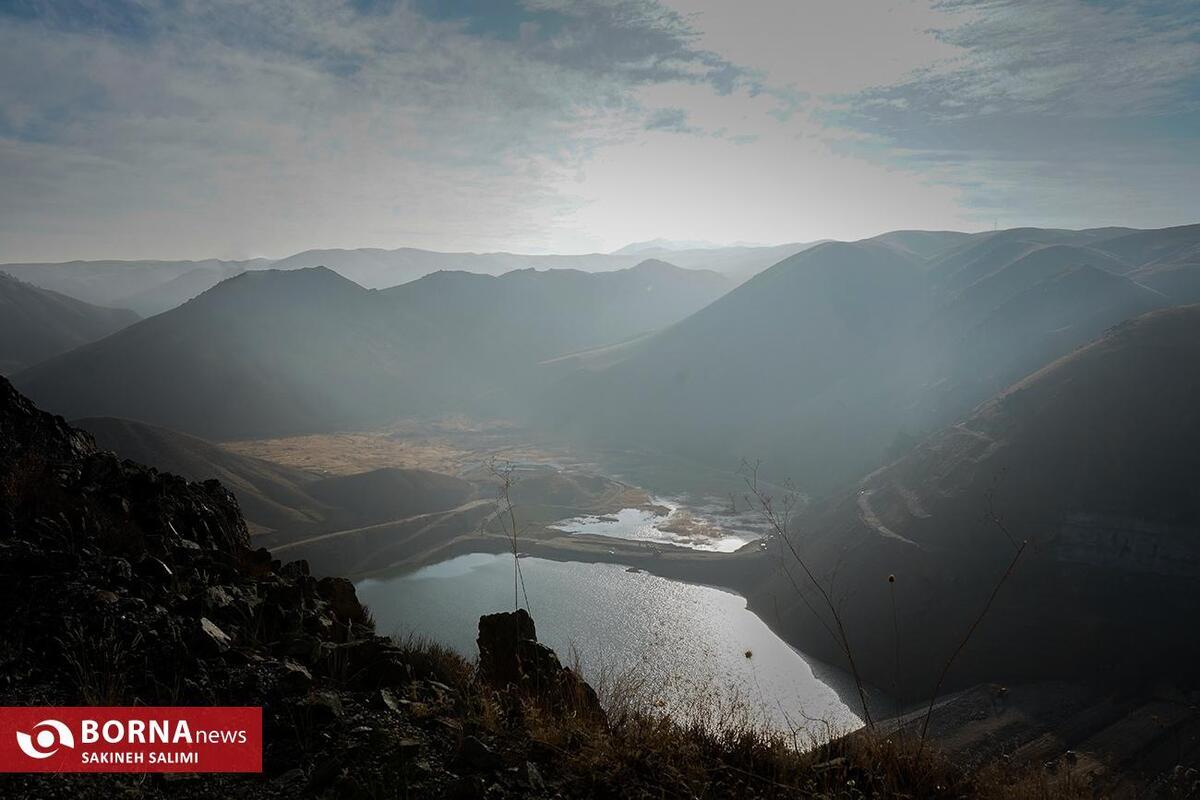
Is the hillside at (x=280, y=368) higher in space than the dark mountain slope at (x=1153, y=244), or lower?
lower

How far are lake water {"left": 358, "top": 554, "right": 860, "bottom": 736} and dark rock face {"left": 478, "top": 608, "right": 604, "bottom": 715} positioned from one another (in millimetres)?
24873

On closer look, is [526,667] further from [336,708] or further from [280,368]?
[280,368]

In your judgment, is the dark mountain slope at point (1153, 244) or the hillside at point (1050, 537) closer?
the hillside at point (1050, 537)

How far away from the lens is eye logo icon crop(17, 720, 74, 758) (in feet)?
13.9

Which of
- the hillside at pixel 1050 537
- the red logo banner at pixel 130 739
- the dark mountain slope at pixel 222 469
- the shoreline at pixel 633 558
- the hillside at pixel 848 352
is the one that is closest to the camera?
the red logo banner at pixel 130 739

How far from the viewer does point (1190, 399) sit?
1919 inches

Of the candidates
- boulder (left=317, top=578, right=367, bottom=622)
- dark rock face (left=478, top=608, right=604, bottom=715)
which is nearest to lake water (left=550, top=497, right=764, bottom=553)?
boulder (left=317, top=578, right=367, bottom=622)

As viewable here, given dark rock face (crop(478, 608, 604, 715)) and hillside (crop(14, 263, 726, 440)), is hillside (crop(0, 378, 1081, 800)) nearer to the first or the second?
dark rock face (crop(478, 608, 604, 715))

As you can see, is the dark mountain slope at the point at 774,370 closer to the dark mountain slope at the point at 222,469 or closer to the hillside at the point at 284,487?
the hillside at the point at 284,487

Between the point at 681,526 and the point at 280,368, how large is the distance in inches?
4450

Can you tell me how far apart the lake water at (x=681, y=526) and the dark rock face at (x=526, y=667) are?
182ft

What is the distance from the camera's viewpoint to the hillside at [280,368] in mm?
125062

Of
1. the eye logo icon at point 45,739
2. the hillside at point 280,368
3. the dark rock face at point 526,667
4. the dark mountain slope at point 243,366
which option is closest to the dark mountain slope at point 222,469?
the hillside at point 280,368

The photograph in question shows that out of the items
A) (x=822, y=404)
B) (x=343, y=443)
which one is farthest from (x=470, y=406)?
(x=822, y=404)
